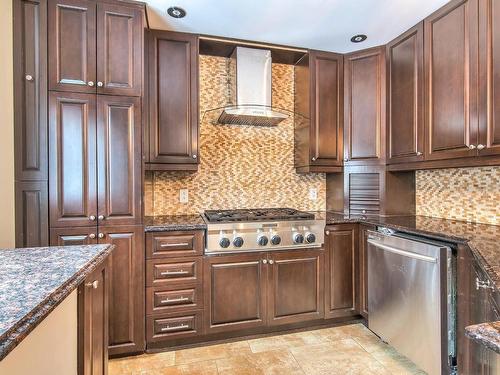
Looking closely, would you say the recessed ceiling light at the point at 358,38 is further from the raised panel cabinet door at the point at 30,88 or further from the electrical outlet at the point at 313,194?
the raised panel cabinet door at the point at 30,88

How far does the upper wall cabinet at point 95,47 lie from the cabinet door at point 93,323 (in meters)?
1.31

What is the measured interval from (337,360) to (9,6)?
128 inches

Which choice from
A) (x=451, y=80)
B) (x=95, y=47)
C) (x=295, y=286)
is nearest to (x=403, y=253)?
(x=295, y=286)

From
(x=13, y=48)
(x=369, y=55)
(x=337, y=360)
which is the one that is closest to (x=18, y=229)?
(x=13, y=48)

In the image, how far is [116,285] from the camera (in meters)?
1.97

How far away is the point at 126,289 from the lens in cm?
200

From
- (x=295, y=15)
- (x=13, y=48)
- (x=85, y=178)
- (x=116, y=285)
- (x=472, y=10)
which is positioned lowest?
(x=116, y=285)

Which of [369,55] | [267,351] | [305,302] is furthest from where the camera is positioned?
[369,55]

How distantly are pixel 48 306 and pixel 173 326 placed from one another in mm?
1548

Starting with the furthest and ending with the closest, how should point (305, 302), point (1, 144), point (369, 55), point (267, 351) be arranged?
point (369, 55) → point (305, 302) → point (267, 351) → point (1, 144)

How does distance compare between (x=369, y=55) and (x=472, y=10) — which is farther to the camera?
(x=369, y=55)

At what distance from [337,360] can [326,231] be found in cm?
95

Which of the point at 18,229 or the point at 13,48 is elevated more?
the point at 13,48

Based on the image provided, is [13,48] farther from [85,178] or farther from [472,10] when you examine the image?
[472,10]
